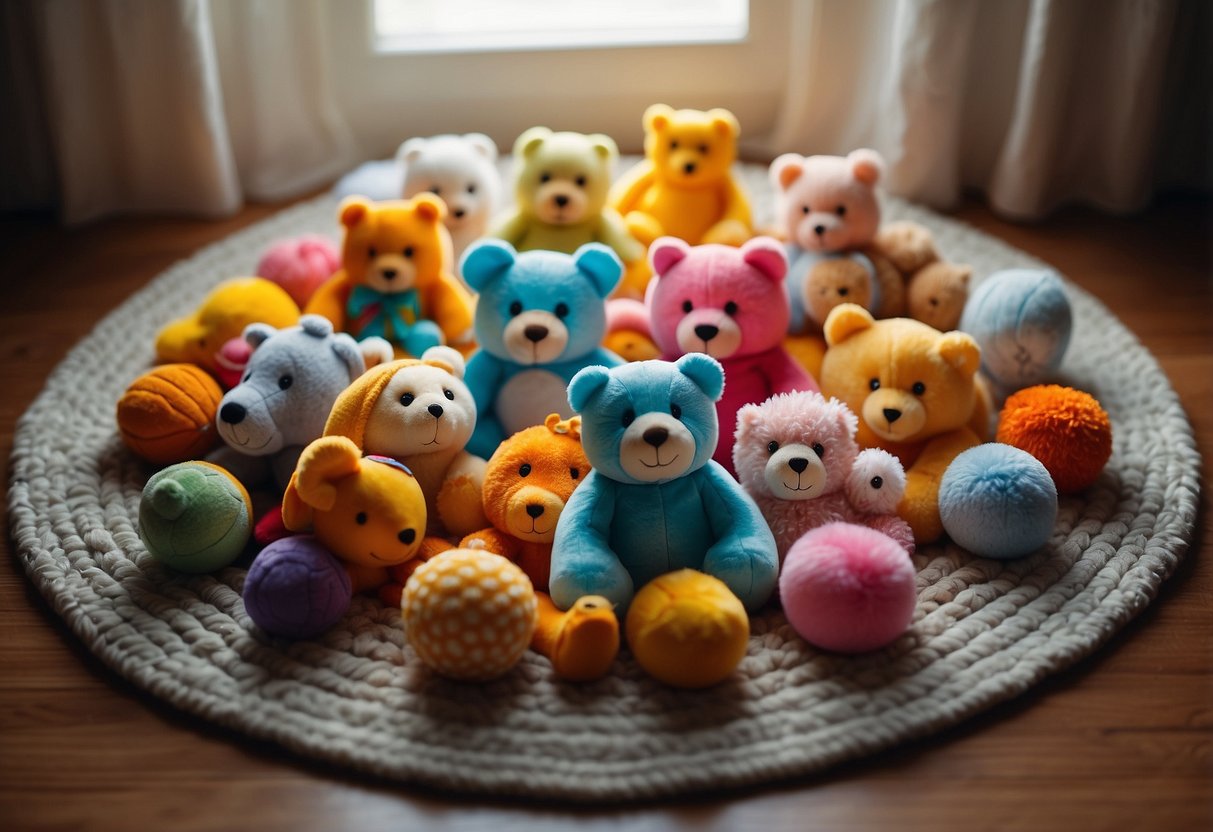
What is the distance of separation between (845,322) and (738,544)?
1.18ft

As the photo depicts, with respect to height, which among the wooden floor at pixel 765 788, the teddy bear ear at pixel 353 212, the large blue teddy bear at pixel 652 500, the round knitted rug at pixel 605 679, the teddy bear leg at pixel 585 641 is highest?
the teddy bear ear at pixel 353 212

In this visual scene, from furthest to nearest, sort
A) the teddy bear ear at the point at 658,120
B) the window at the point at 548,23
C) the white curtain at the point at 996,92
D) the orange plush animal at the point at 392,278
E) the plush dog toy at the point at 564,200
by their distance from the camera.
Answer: the window at the point at 548,23 < the white curtain at the point at 996,92 < the teddy bear ear at the point at 658,120 < the plush dog toy at the point at 564,200 < the orange plush animal at the point at 392,278

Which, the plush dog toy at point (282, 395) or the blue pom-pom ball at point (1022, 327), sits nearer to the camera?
the plush dog toy at point (282, 395)

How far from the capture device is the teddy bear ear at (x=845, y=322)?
1.42 meters

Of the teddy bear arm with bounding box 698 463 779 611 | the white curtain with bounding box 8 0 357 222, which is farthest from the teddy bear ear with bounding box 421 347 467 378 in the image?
the white curtain with bounding box 8 0 357 222

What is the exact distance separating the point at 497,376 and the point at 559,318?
0.11 m

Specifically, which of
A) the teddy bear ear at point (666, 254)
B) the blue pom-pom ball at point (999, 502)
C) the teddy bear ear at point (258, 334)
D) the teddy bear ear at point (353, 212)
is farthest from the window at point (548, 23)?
the blue pom-pom ball at point (999, 502)

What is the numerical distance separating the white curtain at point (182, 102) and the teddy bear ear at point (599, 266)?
951 mm

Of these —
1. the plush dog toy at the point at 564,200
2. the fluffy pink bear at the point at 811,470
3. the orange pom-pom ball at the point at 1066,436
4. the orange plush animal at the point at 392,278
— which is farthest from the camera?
the plush dog toy at the point at 564,200

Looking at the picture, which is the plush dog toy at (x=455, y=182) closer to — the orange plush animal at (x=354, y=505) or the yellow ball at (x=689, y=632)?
the orange plush animal at (x=354, y=505)

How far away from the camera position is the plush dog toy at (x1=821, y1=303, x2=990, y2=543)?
1331 millimetres

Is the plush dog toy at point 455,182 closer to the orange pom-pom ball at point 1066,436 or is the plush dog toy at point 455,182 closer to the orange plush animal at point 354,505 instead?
the orange plush animal at point 354,505

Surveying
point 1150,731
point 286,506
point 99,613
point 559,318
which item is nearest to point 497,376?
point 559,318

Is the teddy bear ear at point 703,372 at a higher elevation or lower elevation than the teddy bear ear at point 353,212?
lower
